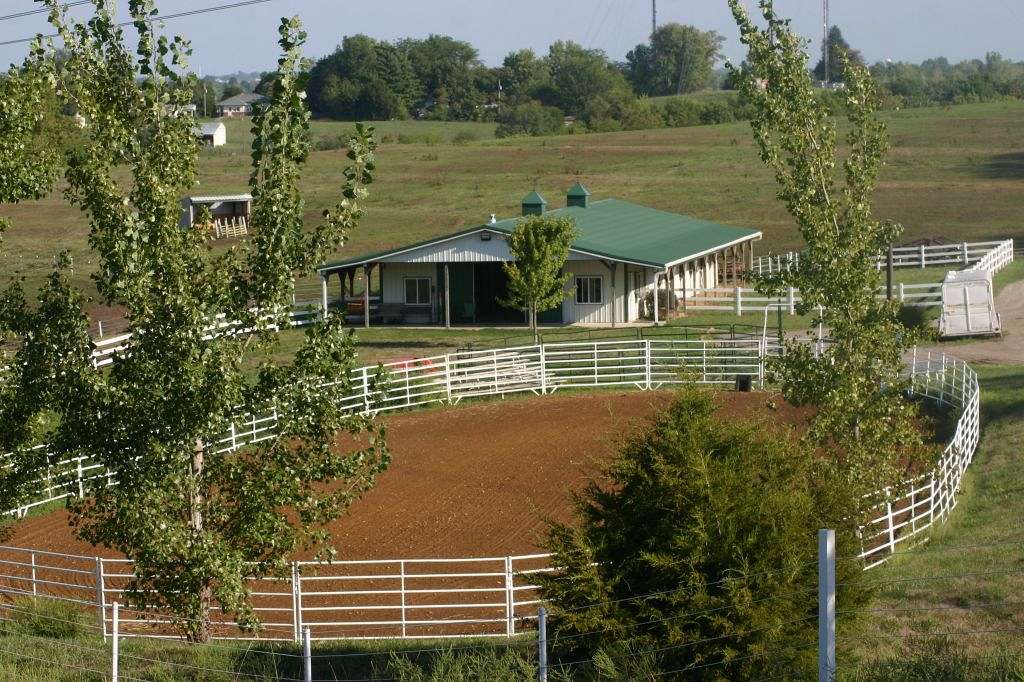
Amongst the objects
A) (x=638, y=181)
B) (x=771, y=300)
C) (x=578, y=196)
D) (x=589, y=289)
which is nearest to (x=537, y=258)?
(x=589, y=289)

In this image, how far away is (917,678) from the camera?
8414mm

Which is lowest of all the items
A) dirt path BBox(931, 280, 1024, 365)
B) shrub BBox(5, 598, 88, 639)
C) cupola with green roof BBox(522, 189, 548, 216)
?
shrub BBox(5, 598, 88, 639)

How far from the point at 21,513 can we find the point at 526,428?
443 inches

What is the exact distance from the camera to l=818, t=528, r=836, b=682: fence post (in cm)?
790

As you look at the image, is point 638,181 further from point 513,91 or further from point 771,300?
point 513,91

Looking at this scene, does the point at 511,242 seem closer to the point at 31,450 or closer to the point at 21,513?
the point at 21,513

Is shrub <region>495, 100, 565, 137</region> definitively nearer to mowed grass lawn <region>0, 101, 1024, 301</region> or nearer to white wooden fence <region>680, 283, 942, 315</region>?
mowed grass lawn <region>0, 101, 1024, 301</region>

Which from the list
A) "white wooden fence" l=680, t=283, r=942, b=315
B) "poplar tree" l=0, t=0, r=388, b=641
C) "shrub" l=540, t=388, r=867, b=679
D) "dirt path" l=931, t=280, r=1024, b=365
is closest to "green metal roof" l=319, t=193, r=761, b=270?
A: "white wooden fence" l=680, t=283, r=942, b=315

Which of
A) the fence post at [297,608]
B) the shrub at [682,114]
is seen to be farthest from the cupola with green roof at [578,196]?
the shrub at [682,114]

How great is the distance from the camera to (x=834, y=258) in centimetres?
1714

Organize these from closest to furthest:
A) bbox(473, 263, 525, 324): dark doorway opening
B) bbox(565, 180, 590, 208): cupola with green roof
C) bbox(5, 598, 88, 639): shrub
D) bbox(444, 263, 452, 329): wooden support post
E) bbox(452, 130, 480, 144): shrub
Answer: bbox(5, 598, 88, 639): shrub, bbox(444, 263, 452, 329): wooden support post, bbox(473, 263, 525, 324): dark doorway opening, bbox(565, 180, 590, 208): cupola with green roof, bbox(452, 130, 480, 144): shrub

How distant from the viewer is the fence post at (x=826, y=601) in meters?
7.90

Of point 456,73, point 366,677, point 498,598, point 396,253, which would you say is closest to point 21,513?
point 498,598

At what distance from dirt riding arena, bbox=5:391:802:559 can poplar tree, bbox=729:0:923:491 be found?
3.78 ft
